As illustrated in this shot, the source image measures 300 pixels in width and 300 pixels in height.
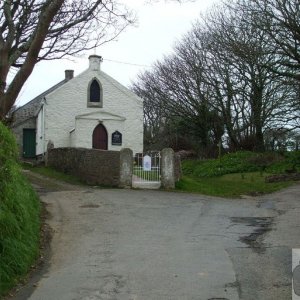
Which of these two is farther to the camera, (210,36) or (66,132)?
(210,36)

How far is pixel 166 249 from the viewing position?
33.8ft

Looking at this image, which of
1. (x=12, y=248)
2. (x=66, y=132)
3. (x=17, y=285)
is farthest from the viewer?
(x=66, y=132)

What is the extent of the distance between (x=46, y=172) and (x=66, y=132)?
334 inches

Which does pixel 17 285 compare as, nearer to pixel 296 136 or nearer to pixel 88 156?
pixel 88 156

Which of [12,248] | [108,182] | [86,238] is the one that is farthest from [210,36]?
[12,248]

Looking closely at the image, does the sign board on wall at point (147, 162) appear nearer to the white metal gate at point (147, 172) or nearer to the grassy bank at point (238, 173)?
the white metal gate at point (147, 172)

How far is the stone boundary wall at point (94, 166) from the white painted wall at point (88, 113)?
867cm

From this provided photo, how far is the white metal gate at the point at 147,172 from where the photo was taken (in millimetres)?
21219

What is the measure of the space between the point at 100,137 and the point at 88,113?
1.77 metres

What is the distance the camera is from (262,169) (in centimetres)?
3089

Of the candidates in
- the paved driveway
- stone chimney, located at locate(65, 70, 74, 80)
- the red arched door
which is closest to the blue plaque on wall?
the red arched door

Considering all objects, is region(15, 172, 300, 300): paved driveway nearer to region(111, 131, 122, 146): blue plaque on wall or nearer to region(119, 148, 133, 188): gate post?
region(119, 148, 133, 188): gate post

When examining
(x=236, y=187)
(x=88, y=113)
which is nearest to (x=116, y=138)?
(x=88, y=113)

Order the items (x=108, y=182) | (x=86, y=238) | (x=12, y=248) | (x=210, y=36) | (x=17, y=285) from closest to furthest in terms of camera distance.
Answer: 1. (x=17, y=285)
2. (x=12, y=248)
3. (x=86, y=238)
4. (x=108, y=182)
5. (x=210, y=36)
